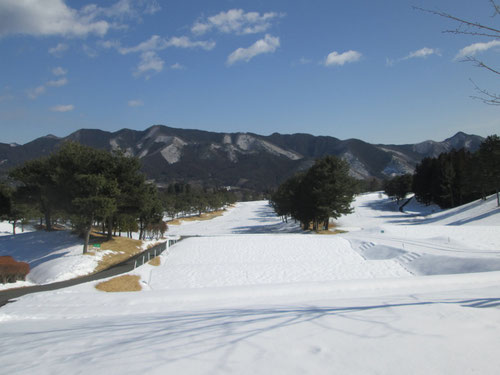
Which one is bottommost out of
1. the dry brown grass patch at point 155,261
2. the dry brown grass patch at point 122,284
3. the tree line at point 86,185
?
the dry brown grass patch at point 155,261

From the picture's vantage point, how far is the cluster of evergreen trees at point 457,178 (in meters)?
45.0

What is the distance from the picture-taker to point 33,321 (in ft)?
22.5

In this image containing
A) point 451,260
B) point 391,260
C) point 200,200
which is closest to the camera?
point 451,260

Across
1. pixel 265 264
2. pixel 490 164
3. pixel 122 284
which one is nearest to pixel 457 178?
pixel 490 164

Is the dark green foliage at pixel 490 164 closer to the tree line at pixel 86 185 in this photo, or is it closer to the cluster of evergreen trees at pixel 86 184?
the tree line at pixel 86 185

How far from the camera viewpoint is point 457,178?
6334 cm

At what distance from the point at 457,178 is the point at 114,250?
6713cm

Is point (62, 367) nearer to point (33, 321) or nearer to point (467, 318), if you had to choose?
point (33, 321)

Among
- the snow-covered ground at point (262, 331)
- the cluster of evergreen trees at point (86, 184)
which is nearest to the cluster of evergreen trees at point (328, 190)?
the cluster of evergreen trees at point (86, 184)

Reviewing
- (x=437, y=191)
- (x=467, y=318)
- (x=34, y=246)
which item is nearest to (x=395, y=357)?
(x=467, y=318)

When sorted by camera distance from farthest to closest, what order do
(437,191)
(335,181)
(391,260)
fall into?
(437,191), (335,181), (391,260)

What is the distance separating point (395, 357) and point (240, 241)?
95.0 feet

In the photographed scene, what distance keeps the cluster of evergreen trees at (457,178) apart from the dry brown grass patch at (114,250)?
1919 inches

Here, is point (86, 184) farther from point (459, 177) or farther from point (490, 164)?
point (459, 177)
